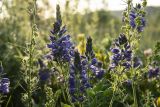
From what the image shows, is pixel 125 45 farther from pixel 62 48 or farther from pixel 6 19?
pixel 6 19

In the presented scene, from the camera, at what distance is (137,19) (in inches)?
143

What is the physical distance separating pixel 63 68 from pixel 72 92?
37 cm

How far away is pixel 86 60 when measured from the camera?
4012 millimetres

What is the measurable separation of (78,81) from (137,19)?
667mm

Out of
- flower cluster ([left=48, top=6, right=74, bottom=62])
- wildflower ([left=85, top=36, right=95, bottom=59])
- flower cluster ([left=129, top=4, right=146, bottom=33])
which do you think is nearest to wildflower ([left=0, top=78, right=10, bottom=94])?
flower cluster ([left=48, top=6, right=74, bottom=62])

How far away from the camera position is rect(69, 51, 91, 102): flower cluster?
3.62 meters

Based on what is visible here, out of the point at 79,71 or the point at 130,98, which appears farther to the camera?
the point at 130,98

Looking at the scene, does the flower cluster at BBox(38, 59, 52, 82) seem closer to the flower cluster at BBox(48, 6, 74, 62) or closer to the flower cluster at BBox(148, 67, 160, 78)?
the flower cluster at BBox(148, 67, 160, 78)

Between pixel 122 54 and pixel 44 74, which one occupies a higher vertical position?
pixel 122 54

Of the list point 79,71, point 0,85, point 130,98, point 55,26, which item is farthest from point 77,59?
point 130,98

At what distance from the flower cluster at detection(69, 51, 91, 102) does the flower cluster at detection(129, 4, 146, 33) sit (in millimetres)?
524

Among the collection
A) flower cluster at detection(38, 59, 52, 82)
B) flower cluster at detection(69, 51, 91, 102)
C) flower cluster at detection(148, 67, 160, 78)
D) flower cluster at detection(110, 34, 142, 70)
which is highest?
flower cluster at detection(110, 34, 142, 70)

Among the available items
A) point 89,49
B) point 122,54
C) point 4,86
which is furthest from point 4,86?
point 122,54

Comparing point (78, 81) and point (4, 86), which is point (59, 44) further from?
point (4, 86)
